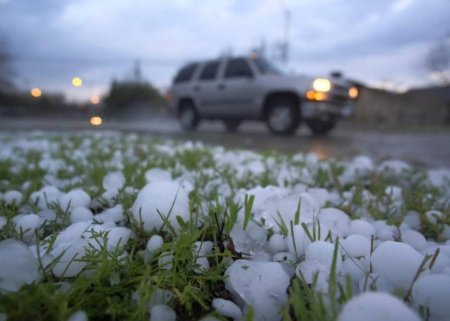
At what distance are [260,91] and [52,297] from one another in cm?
628

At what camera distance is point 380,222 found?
3.36 feet

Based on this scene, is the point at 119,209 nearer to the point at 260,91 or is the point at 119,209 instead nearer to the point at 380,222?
the point at 380,222

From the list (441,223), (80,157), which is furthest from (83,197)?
(80,157)

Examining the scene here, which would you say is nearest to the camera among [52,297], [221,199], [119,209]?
[52,297]

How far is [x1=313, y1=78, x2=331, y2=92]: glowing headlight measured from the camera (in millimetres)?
5936

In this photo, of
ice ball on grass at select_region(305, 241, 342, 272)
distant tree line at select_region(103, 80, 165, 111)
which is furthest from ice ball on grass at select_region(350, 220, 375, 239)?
distant tree line at select_region(103, 80, 165, 111)

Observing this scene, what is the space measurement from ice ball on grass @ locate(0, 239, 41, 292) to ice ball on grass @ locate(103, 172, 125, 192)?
61cm

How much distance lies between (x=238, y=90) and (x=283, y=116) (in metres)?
1.23

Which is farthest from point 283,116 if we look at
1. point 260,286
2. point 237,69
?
point 260,286

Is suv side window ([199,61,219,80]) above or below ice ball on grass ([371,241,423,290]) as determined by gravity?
above

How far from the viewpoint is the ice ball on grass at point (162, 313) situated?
1.92 feet

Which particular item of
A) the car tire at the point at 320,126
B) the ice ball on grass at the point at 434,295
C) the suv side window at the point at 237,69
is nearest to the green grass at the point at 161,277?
the ice ball on grass at the point at 434,295

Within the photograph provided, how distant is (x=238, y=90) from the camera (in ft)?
22.7

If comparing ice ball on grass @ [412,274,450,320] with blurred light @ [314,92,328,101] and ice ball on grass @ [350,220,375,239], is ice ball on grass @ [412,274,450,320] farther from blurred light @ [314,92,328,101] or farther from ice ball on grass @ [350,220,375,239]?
blurred light @ [314,92,328,101]
